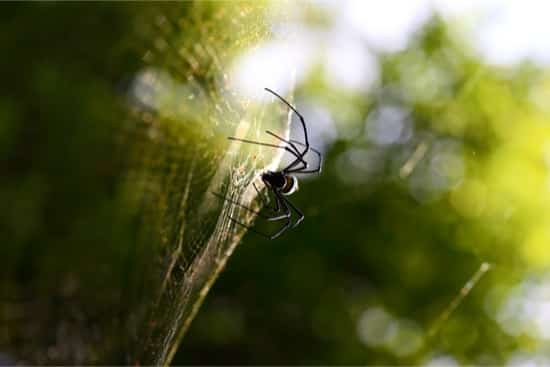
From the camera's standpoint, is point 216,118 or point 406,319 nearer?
point 216,118

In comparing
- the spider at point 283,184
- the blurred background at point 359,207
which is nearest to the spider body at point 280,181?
the spider at point 283,184

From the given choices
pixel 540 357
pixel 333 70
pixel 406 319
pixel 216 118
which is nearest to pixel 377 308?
pixel 406 319

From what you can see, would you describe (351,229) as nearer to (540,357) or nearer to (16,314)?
(540,357)

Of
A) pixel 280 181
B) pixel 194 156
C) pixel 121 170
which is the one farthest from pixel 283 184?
pixel 121 170

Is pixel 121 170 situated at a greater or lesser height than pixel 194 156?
lesser

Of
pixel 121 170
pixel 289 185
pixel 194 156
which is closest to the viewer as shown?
pixel 289 185

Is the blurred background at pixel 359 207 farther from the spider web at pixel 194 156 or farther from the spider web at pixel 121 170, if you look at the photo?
the spider web at pixel 194 156

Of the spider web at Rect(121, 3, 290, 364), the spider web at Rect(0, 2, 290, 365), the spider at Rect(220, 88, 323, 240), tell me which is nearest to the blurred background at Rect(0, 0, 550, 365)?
the spider web at Rect(0, 2, 290, 365)

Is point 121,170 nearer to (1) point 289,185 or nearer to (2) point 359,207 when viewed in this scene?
(2) point 359,207
